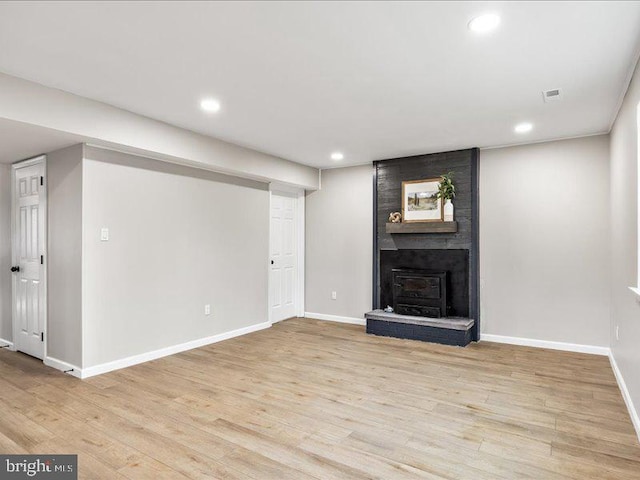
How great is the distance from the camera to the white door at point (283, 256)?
5.97m

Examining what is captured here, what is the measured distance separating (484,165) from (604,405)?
9.66ft

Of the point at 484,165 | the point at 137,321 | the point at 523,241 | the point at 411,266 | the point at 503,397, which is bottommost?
the point at 503,397

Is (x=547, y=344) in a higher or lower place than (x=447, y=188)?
lower

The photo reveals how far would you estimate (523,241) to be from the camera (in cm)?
471

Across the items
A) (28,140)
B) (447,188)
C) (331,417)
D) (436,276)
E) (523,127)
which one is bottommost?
(331,417)

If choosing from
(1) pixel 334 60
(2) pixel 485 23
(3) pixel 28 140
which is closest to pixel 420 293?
(1) pixel 334 60

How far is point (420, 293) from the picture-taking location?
5.15 metres

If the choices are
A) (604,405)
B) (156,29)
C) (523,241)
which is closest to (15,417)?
(156,29)

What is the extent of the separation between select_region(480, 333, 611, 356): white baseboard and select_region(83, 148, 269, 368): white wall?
9.96 ft

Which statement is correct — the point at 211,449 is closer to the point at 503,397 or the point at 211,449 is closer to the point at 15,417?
the point at 15,417

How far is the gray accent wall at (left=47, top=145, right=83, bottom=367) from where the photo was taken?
359 centimetres

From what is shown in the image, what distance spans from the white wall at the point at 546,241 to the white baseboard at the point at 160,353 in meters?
3.09

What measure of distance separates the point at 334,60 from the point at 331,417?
7.92 ft

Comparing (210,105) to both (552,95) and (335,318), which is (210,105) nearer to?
(552,95)
